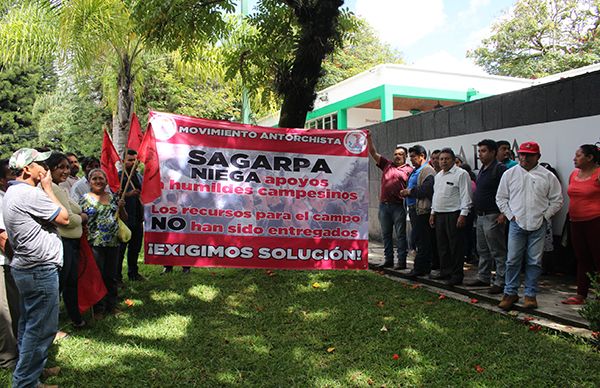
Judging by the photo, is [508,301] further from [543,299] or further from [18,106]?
[18,106]

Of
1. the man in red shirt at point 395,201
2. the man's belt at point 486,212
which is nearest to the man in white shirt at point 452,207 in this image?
the man's belt at point 486,212

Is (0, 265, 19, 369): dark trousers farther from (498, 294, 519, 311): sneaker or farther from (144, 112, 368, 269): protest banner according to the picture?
(498, 294, 519, 311): sneaker

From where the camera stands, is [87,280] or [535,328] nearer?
[535,328]

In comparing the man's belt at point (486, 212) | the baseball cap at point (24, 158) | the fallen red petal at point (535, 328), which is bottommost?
the fallen red petal at point (535, 328)

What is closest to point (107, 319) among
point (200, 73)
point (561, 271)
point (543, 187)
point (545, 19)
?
point (543, 187)

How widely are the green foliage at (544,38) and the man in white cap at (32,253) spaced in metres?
29.6

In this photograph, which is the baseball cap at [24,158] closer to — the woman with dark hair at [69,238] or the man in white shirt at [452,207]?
the woman with dark hair at [69,238]

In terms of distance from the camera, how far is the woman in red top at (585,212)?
4914 mm

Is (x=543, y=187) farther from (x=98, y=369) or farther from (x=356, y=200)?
(x=98, y=369)

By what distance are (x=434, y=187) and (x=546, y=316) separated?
223 centimetres

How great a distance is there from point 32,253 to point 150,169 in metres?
2.07

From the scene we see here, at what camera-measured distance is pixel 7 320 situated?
3773 mm

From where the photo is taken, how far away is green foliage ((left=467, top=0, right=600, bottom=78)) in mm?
27516

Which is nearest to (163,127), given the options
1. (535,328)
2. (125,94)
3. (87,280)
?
(87,280)
